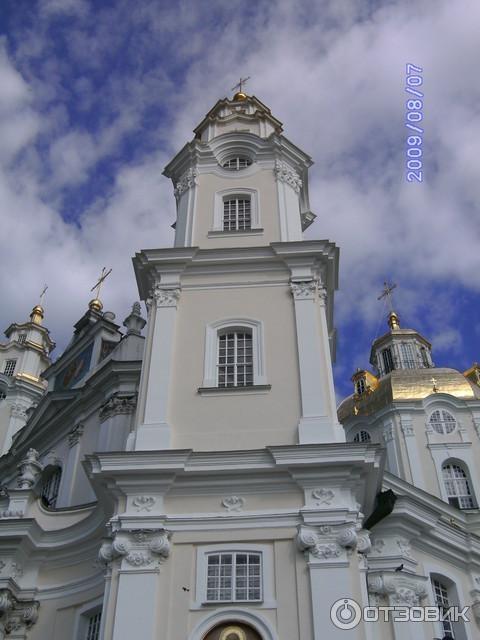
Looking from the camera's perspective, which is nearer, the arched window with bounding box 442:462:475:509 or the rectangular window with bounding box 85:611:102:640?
the rectangular window with bounding box 85:611:102:640

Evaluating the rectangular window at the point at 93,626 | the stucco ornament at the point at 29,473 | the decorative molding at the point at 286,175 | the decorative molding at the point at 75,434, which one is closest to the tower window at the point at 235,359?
the rectangular window at the point at 93,626

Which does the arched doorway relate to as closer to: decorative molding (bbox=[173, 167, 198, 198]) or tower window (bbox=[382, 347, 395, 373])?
decorative molding (bbox=[173, 167, 198, 198])

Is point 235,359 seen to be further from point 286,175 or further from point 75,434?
point 286,175

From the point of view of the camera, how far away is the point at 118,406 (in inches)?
821

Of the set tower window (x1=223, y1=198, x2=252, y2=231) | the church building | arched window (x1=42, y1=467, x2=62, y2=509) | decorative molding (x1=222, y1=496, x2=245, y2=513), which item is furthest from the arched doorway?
tower window (x1=223, y1=198, x2=252, y2=231)

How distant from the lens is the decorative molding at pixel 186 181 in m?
22.5

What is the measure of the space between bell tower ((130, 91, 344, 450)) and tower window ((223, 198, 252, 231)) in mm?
33

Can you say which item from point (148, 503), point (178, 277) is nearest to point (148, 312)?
point (178, 277)

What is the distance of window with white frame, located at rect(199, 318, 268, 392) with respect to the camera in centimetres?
1692

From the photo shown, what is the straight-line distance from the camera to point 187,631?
42.5 ft

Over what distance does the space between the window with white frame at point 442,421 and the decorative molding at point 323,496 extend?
18.9 metres

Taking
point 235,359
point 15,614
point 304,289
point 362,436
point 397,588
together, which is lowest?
point 15,614

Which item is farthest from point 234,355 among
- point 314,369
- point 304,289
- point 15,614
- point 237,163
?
point 237,163

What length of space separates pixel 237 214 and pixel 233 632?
12.0m
